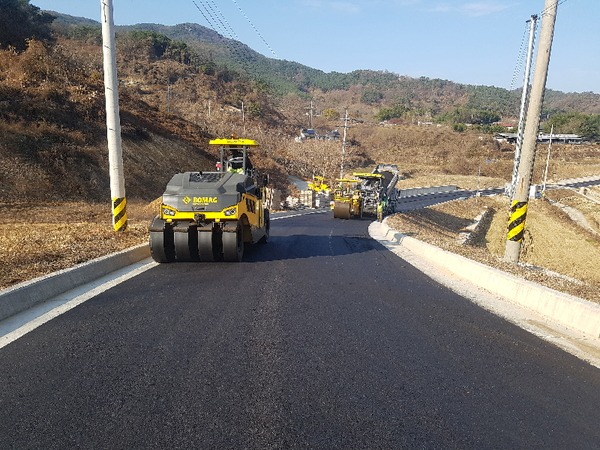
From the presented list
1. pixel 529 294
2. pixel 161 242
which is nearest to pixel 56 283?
pixel 161 242

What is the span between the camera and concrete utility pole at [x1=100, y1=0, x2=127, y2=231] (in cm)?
1152

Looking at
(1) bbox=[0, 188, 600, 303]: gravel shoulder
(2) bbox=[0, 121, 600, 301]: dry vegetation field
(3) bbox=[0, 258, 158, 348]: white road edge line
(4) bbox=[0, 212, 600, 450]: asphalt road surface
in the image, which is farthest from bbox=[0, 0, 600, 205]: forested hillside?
(4) bbox=[0, 212, 600, 450]: asphalt road surface

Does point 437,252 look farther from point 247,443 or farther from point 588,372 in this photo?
point 247,443

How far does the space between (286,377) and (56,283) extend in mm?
4874

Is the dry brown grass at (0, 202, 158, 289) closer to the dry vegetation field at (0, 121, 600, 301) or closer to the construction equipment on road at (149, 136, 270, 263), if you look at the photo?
the dry vegetation field at (0, 121, 600, 301)

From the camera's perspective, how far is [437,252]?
38.7 feet

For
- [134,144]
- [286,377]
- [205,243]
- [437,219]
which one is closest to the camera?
[286,377]

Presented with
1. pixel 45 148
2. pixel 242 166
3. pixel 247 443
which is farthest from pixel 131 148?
pixel 247 443

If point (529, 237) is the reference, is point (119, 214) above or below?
above

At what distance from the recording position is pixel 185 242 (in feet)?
32.2

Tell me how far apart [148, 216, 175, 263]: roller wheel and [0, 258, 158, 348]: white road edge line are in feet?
0.96

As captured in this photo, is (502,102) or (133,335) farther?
(502,102)

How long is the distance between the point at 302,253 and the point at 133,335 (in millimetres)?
7170

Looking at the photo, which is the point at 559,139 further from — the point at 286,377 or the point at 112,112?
the point at 286,377
